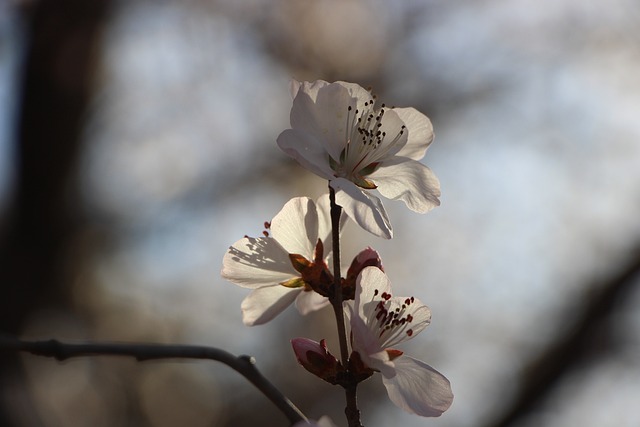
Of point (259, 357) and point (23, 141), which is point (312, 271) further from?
point (259, 357)

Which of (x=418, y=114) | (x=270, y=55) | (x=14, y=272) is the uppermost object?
(x=270, y=55)

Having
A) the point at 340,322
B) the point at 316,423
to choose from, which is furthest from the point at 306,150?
the point at 316,423

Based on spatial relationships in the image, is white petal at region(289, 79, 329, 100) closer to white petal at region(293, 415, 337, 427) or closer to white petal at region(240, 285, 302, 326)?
white petal at region(240, 285, 302, 326)

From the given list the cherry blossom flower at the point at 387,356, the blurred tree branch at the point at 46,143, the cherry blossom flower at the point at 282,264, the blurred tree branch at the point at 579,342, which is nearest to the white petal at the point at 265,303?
the cherry blossom flower at the point at 282,264

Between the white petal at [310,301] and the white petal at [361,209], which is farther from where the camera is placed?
the white petal at [310,301]

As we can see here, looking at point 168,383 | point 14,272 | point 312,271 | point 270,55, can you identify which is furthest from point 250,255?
point 168,383

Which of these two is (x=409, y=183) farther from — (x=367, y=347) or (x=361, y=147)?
(x=367, y=347)

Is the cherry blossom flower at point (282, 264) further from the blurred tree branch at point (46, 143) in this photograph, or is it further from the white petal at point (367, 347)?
the blurred tree branch at point (46, 143)
